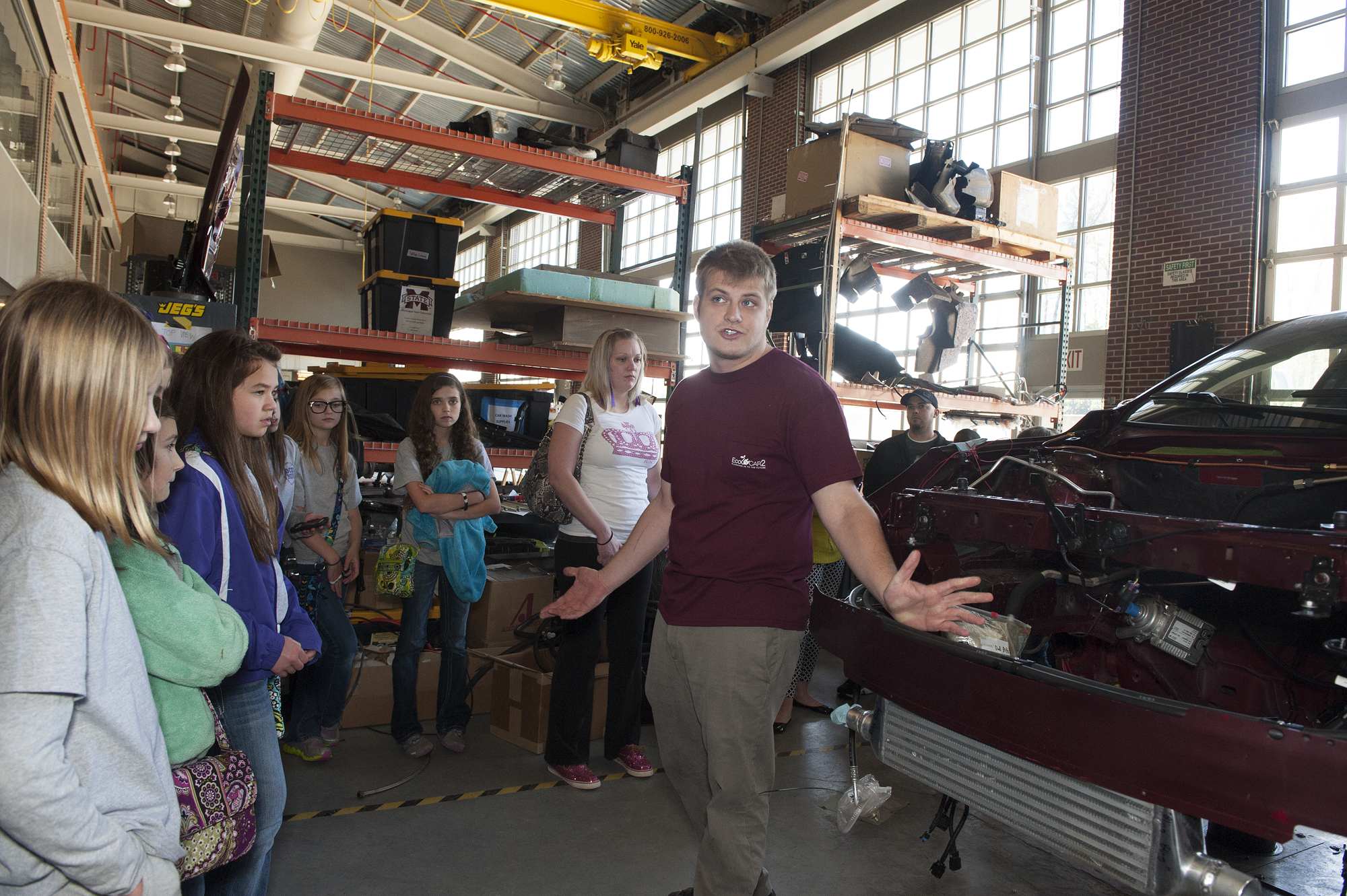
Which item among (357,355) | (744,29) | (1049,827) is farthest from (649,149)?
(744,29)

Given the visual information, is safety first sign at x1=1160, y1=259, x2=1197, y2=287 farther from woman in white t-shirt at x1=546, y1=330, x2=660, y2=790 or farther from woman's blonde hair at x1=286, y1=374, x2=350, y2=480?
woman's blonde hair at x1=286, y1=374, x2=350, y2=480

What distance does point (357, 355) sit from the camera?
609 cm

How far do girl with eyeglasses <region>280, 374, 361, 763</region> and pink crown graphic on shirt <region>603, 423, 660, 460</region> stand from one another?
1283 mm

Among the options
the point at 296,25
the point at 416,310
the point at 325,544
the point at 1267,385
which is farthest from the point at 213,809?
the point at 296,25

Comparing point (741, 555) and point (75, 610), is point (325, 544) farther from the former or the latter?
point (75, 610)

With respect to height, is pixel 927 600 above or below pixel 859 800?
above

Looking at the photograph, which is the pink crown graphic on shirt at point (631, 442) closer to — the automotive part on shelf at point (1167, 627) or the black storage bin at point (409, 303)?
the automotive part on shelf at point (1167, 627)

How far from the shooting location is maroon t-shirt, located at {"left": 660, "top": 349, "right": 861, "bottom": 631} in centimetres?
225

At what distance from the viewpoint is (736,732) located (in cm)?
222

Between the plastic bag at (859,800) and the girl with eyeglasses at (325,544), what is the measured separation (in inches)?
89.5

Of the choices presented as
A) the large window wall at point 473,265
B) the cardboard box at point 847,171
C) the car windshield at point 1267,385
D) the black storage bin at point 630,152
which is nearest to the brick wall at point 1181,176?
the cardboard box at point 847,171

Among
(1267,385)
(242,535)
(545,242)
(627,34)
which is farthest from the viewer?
(545,242)

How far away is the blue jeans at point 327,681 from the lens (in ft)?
12.7

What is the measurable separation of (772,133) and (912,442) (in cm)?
916
